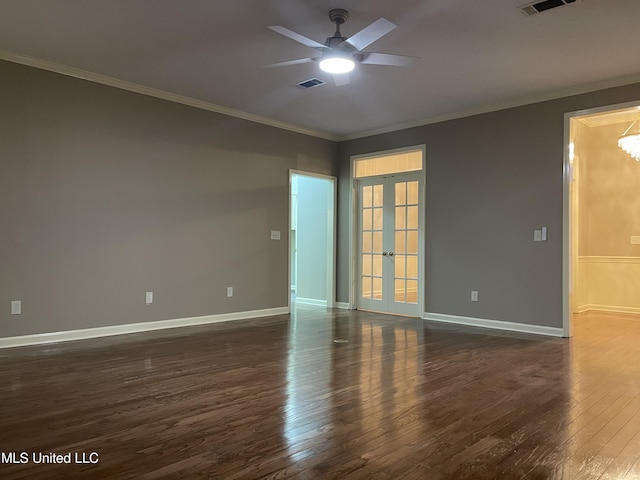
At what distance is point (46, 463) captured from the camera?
205cm

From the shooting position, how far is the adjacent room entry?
6.60m

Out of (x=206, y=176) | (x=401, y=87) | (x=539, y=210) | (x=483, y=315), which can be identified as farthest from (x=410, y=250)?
(x=206, y=176)

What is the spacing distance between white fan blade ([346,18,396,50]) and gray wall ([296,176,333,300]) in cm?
433

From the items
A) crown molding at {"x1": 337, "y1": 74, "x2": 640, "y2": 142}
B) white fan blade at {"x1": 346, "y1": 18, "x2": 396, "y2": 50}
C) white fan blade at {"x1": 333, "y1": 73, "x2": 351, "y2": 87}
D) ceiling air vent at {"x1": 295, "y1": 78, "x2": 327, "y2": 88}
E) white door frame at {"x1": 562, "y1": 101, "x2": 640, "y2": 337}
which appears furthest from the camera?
white door frame at {"x1": 562, "y1": 101, "x2": 640, "y2": 337}

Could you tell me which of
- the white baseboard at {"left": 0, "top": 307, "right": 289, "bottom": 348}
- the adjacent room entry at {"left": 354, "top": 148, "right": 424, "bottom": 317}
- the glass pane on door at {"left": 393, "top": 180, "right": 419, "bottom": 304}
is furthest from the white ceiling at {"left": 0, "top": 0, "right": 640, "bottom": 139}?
the white baseboard at {"left": 0, "top": 307, "right": 289, "bottom": 348}

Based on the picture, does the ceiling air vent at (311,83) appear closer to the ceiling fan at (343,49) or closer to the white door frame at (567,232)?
the ceiling fan at (343,49)

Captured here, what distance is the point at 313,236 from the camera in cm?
798

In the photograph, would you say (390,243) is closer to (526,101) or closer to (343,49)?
(526,101)

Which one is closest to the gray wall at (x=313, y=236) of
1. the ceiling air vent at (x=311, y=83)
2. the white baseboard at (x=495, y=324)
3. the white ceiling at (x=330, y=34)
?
the white baseboard at (x=495, y=324)

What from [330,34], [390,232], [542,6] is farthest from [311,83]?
[390,232]

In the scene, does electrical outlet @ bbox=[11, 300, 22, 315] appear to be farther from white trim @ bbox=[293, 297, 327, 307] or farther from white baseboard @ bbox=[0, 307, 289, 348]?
white trim @ bbox=[293, 297, 327, 307]

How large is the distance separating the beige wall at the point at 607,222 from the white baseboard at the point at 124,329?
195 inches

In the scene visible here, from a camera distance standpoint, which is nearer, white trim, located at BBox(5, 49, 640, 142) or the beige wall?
white trim, located at BBox(5, 49, 640, 142)

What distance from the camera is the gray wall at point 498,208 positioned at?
527cm
